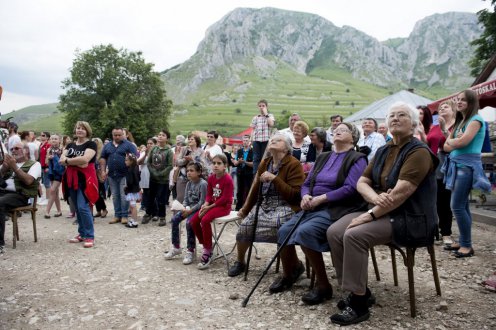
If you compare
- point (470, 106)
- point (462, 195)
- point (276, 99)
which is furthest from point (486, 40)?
point (276, 99)

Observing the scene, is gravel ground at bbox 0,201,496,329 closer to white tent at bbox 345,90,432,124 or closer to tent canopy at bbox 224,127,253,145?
tent canopy at bbox 224,127,253,145

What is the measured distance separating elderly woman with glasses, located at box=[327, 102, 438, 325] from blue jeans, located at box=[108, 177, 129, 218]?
6.05 m

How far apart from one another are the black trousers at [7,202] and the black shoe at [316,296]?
5.07 meters

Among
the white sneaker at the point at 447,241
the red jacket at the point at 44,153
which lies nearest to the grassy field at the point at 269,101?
the red jacket at the point at 44,153

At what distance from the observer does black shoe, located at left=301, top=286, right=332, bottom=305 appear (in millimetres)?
3604

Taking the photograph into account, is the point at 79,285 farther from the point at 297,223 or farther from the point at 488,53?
the point at 488,53

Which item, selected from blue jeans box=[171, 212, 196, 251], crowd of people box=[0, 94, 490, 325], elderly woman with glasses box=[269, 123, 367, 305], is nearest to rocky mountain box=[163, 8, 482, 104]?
crowd of people box=[0, 94, 490, 325]

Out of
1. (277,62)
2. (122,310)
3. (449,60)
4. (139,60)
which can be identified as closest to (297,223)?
(122,310)

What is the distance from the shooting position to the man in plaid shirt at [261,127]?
7801 mm

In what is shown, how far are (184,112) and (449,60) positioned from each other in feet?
491

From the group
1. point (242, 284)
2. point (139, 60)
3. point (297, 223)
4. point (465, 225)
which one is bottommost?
point (242, 284)

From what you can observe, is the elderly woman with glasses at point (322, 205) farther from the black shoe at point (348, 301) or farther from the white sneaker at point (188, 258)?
the white sneaker at point (188, 258)

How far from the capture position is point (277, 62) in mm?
188625

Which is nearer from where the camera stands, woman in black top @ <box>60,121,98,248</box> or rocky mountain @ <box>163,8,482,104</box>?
woman in black top @ <box>60,121,98,248</box>
